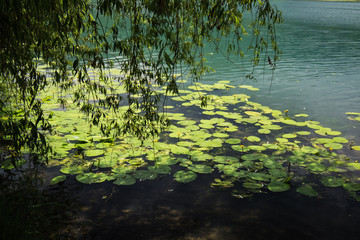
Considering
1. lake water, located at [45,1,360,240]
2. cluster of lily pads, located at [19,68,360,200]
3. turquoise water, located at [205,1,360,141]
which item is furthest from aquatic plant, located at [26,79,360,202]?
turquoise water, located at [205,1,360,141]

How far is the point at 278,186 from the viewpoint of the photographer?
3412mm

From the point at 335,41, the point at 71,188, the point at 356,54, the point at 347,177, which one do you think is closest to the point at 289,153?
the point at 347,177

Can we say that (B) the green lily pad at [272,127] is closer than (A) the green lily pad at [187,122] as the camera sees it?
Yes

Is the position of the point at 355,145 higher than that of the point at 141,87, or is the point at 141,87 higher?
the point at 141,87

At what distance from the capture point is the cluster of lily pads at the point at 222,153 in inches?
141

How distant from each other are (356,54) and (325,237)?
10.9m

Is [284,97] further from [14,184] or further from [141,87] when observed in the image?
[14,184]

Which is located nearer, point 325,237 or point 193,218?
point 325,237

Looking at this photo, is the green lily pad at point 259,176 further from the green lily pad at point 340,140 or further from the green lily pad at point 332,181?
the green lily pad at point 340,140

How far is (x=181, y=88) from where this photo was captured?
7484mm

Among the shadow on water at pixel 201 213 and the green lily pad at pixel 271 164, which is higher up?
the green lily pad at pixel 271 164

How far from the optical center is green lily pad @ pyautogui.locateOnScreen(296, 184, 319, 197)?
334cm

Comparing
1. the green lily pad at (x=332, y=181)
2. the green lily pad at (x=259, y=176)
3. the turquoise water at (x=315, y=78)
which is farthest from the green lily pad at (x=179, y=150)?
the turquoise water at (x=315, y=78)

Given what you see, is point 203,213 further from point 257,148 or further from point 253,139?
point 253,139
